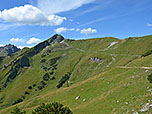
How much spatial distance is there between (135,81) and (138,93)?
1068 centimetres

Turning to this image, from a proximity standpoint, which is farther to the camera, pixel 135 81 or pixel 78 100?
pixel 78 100

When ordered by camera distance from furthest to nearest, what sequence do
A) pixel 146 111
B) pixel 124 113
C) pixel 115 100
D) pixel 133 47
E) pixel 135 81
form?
pixel 133 47 → pixel 135 81 → pixel 115 100 → pixel 124 113 → pixel 146 111

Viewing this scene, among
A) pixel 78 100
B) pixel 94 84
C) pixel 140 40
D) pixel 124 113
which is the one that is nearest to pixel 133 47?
pixel 140 40

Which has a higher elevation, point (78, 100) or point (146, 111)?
point (146, 111)

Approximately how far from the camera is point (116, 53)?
191 m

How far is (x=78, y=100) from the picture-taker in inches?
2844

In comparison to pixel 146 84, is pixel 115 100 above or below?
below

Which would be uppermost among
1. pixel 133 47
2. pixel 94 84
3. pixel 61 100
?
pixel 133 47

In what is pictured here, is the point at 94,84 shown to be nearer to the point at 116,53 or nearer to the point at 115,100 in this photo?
the point at 115,100

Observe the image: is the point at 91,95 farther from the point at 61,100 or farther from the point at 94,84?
the point at 61,100

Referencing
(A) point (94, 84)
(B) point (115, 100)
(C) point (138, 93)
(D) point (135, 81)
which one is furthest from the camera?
(A) point (94, 84)

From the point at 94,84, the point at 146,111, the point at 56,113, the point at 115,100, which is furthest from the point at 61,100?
Answer: the point at 146,111

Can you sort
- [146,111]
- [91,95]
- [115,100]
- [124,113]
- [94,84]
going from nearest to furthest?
[146,111] → [124,113] → [115,100] → [91,95] → [94,84]

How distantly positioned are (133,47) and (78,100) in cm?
13918
